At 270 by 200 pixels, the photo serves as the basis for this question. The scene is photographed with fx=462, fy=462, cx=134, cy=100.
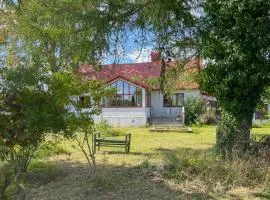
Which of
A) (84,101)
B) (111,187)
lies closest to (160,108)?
(84,101)

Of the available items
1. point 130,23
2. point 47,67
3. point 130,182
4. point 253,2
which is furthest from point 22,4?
point 253,2

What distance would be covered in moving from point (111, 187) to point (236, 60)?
4.89 m

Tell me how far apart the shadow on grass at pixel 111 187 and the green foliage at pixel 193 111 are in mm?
26974

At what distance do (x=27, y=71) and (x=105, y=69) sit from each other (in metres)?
4.90

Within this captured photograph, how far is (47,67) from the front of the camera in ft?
33.1

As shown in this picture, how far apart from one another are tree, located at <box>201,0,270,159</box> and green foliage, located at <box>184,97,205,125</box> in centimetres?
2538

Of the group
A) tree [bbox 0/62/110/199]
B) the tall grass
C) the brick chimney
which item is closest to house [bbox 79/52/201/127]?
the brick chimney

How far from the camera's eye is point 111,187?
10023 millimetres

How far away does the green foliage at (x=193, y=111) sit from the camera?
38.5 m

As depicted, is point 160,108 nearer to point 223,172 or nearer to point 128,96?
point 128,96

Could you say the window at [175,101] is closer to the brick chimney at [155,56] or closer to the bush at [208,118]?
the bush at [208,118]

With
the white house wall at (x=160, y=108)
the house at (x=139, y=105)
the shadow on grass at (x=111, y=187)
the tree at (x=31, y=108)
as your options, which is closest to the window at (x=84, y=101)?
the tree at (x=31, y=108)

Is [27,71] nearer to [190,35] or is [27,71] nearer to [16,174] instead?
[16,174]

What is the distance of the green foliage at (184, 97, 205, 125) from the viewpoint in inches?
1515
